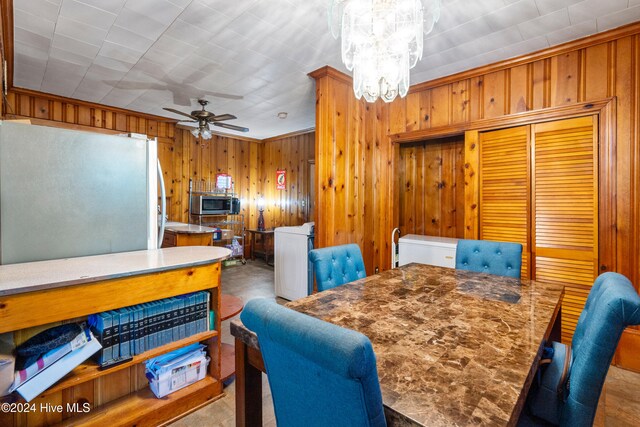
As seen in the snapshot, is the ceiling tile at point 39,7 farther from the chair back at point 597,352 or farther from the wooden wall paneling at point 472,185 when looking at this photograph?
the wooden wall paneling at point 472,185

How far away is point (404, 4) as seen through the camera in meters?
1.50

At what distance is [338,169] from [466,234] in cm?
152

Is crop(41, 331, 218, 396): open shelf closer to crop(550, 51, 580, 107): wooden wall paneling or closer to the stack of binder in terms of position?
the stack of binder

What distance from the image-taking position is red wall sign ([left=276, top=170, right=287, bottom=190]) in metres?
6.42

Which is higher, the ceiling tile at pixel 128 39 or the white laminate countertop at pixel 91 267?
the ceiling tile at pixel 128 39

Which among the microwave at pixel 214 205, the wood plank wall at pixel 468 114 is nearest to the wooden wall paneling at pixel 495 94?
the wood plank wall at pixel 468 114

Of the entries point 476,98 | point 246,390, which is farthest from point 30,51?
point 476,98

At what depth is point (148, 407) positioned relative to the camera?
1679 mm

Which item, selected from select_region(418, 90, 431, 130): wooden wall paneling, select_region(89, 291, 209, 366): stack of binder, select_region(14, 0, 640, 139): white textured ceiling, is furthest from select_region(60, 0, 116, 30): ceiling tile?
select_region(418, 90, 431, 130): wooden wall paneling

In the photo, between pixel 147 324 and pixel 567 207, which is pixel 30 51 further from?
pixel 567 207

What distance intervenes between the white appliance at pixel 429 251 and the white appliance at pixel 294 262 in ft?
3.64

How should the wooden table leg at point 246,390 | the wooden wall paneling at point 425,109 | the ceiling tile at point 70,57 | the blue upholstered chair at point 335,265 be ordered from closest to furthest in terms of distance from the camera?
the wooden table leg at point 246,390, the blue upholstered chair at point 335,265, the ceiling tile at point 70,57, the wooden wall paneling at point 425,109

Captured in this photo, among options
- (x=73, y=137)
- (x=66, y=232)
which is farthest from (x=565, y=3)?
(x=66, y=232)

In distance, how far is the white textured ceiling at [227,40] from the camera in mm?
2072
